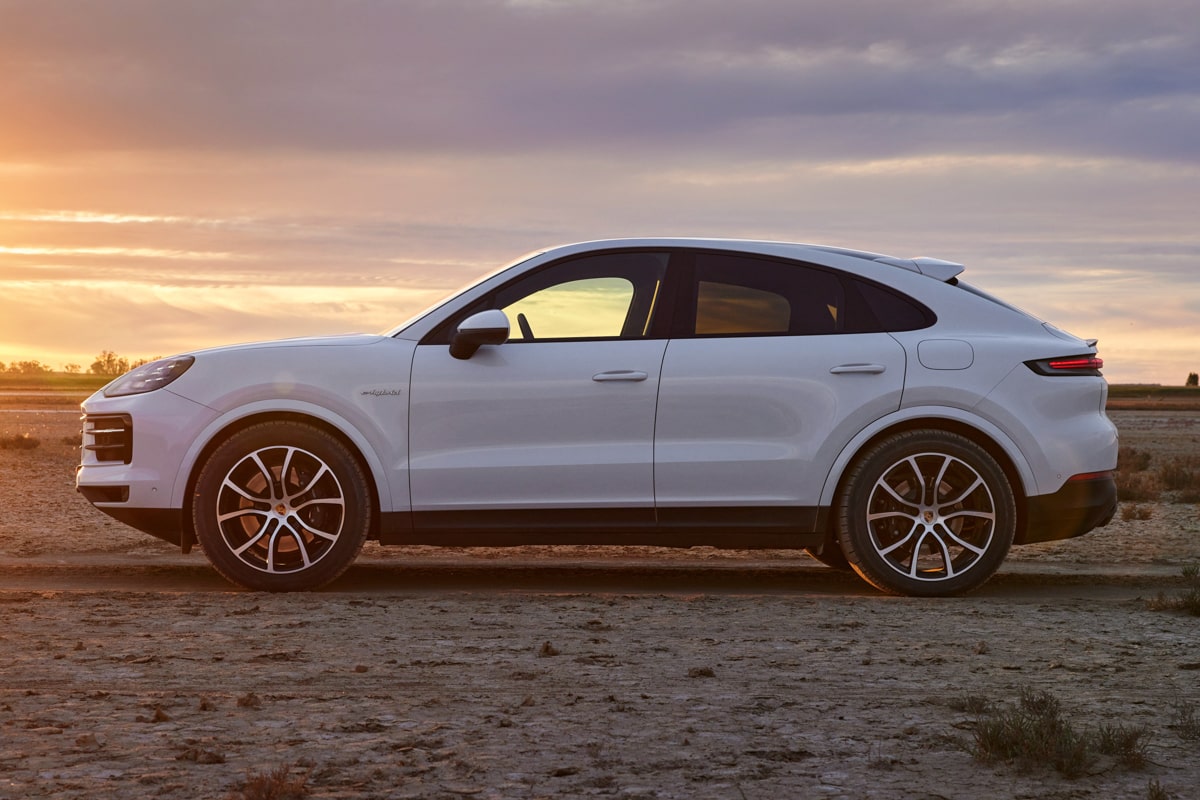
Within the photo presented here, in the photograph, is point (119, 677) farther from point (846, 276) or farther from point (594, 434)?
point (846, 276)

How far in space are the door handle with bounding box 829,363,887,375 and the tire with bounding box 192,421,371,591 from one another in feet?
8.55

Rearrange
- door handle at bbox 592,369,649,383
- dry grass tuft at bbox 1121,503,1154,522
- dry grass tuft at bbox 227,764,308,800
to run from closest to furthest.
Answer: dry grass tuft at bbox 227,764,308,800 < door handle at bbox 592,369,649,383 < dry grass tuft at bbox 1121,503,1154,522

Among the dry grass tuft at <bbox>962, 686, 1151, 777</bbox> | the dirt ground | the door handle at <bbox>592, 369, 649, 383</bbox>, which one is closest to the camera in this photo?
the dirt ground

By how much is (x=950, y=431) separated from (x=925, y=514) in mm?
473

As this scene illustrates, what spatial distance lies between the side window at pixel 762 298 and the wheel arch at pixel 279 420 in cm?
188

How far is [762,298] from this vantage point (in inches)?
280

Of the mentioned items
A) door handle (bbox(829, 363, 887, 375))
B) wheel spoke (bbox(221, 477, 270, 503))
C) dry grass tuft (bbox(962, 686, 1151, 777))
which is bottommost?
dry grass tuft (bbox(962, 686, 1151, 777))

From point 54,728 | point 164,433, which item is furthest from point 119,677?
point 164,433

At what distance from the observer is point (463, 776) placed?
3.65 m

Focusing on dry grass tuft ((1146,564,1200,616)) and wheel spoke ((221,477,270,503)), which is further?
wheel spoke ((221,477,270,503))

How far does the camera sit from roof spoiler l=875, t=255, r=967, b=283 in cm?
732

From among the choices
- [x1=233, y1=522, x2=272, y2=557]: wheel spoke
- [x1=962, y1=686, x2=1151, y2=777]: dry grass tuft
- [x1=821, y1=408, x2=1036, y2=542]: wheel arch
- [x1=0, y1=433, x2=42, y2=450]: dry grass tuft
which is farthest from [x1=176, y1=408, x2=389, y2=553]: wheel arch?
[x1=0, y1=433, x2=42, y2=450]: dry grass tuft

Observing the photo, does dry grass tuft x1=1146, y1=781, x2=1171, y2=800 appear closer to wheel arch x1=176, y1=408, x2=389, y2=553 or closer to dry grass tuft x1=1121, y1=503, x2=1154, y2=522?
wheel arch x1=176, y1=408, x2=389, y2=553

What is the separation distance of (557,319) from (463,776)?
3.70m
